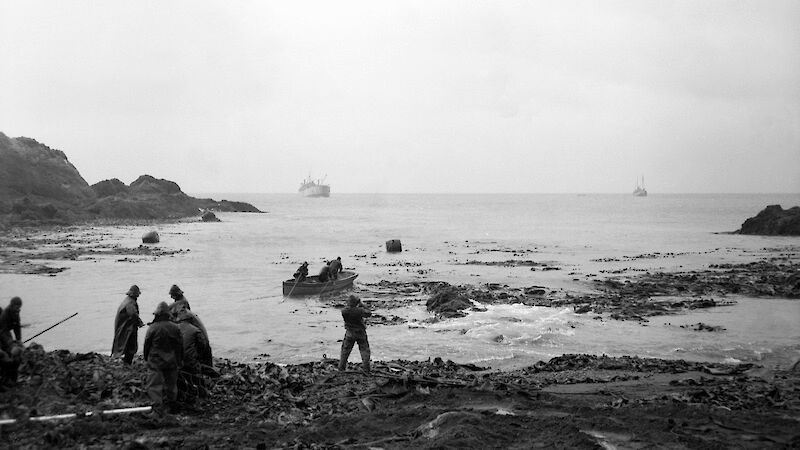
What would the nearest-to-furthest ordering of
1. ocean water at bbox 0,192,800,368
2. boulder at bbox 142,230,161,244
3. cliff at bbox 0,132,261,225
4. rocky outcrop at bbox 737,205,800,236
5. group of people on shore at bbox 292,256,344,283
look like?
ocean water at bbox 0,192,800,368 < group of people on shore at bbox 292,256,344,283 < boulder at bbox 142,230,161,244 < rocky outcrop at bbox 737,205,800,236 < cliff at bbox 0,132,261,225

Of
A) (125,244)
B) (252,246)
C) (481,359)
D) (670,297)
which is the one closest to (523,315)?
(481,359)

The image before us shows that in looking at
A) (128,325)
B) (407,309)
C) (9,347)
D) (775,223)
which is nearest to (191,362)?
(9,347)

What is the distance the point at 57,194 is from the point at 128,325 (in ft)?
270

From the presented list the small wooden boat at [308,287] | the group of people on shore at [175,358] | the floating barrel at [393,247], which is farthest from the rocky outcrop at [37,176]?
the group of people on shore at [175,358]

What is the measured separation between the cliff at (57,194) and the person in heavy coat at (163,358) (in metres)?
62.2

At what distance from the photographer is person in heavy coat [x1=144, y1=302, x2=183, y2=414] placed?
31.2 feet

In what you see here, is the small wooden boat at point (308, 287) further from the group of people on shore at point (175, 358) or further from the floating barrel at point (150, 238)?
the floating barrel at point (150, 238)

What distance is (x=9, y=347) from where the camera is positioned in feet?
33.7

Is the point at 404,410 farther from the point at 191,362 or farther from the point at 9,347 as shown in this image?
the point at 9,347

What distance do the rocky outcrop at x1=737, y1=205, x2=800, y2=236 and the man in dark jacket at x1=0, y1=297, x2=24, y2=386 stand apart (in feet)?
234

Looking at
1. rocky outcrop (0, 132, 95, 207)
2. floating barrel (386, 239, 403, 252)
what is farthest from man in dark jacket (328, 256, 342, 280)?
rocky outcrop (0, 132, 95, 207)

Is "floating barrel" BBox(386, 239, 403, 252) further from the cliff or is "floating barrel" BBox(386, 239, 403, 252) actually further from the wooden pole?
the cliff

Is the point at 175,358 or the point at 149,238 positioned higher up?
the point at 149,238

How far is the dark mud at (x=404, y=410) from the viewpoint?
869 cm
